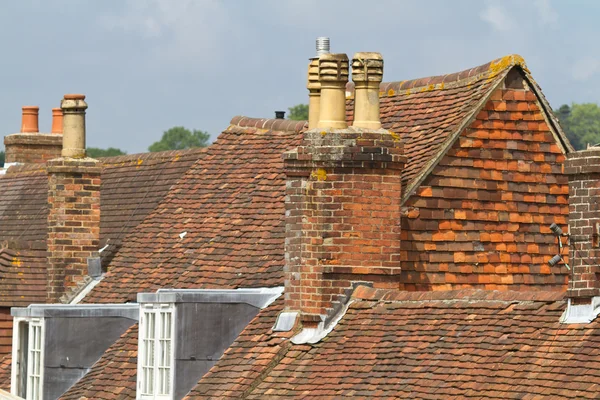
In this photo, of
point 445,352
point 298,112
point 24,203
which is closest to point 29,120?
point 24,203

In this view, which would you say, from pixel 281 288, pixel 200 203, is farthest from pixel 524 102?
pixel 200 203

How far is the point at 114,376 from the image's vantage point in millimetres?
22625

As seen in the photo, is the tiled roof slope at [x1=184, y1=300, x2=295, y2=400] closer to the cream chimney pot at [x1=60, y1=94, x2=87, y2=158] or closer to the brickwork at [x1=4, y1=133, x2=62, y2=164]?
the cream chimney pot at [x1=60, y1=94, x2=87, y2=158]

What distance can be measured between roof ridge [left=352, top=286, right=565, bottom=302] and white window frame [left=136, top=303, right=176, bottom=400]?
8.75 ft

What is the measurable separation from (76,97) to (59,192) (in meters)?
1.72

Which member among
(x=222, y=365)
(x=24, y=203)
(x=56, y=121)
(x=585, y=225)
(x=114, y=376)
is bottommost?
(x=114, y=376)

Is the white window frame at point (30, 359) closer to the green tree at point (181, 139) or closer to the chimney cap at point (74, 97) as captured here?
the chimney cap at point (74, 97)

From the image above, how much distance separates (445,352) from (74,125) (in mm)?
11808

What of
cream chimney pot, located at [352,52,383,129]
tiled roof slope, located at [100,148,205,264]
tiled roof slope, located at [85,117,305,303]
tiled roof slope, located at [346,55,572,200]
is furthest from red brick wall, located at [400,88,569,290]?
tiled roof slope, located at [100,148,205,264]

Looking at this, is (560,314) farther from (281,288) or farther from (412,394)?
(281,288)

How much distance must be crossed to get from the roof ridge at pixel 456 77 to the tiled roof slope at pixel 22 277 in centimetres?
669

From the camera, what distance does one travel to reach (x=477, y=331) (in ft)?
56.7

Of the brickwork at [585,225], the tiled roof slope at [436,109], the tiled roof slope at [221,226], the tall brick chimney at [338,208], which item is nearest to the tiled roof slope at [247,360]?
the tall brick chimney at [338,208]

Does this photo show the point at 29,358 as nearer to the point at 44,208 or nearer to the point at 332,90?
the point at 332,90
